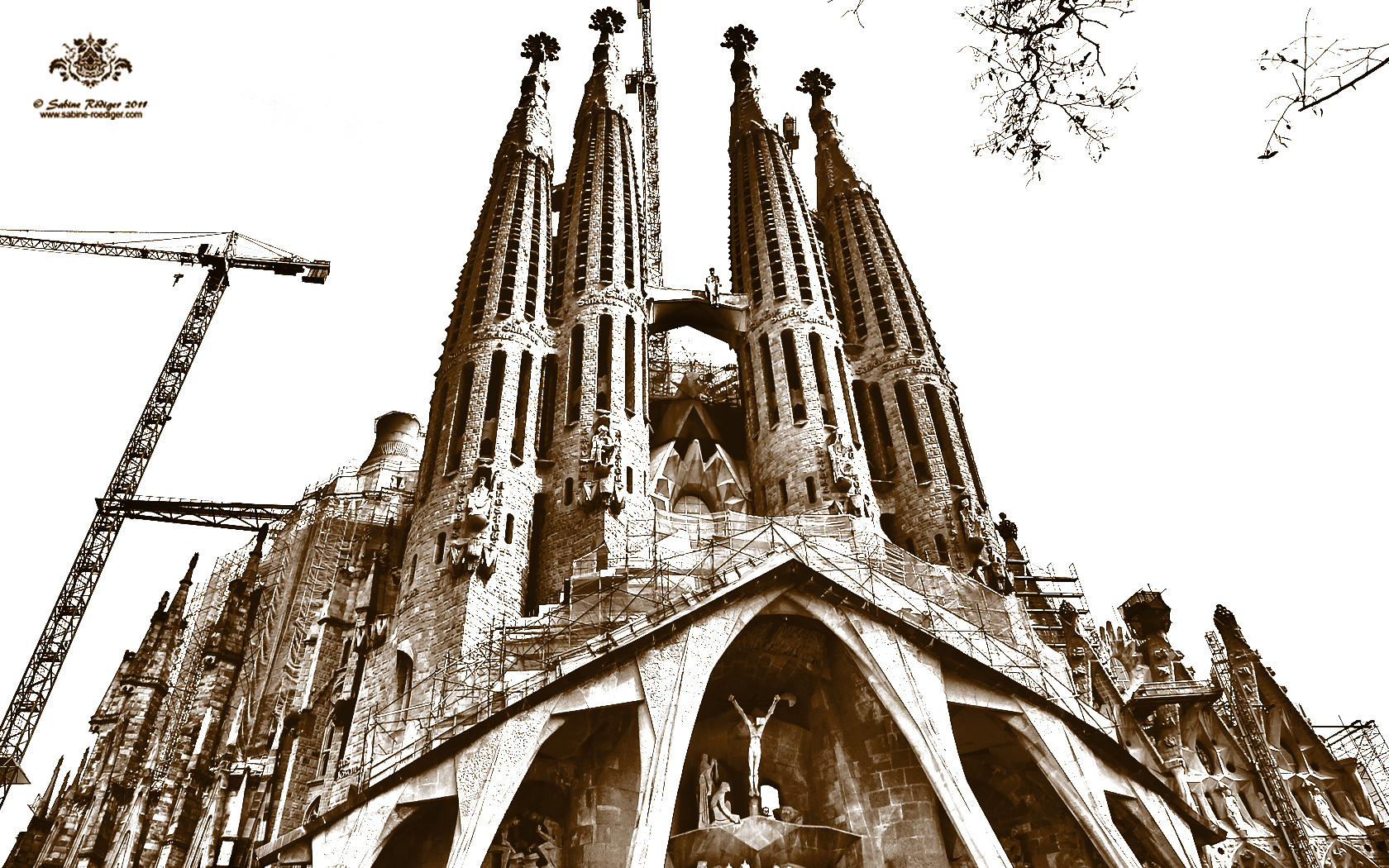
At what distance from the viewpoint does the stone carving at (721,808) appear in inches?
810

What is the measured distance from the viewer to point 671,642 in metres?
20.5

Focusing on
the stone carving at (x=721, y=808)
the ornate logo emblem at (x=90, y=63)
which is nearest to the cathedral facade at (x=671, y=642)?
the stone carving at (x=721, y=808)

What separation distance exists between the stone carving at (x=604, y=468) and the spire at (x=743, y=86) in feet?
71.0

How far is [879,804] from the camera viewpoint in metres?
21.1

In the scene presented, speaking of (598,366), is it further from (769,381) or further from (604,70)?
(604,70)

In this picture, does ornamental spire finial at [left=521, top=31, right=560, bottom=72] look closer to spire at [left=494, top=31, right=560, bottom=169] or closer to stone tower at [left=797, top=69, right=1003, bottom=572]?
spire at [left=494, top=31, right=560, bottom=169]

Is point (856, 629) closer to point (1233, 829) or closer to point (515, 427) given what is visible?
point (515, 427)

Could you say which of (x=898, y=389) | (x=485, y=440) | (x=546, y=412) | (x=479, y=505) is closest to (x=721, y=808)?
(x=479, y=505)

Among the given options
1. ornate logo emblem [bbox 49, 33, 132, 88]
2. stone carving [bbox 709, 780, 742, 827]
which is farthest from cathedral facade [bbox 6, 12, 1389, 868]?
ornate logo emblem [bbox 49, 33, 132, 88]

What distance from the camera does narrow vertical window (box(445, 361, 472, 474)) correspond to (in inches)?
1059

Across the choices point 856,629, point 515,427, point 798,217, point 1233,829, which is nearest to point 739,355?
point 798,217

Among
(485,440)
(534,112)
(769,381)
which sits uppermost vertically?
(534,112)

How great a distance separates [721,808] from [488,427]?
482 inches

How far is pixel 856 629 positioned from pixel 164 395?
3289 centimetres
